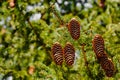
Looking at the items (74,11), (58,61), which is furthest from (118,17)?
(58,61)

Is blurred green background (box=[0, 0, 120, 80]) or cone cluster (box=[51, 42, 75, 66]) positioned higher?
cone cluster (box=[51, 42, 75, 66])

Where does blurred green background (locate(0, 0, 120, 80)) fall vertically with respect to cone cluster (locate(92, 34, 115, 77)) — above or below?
below

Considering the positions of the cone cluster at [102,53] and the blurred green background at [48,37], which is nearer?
the cone cluster at [102,53]

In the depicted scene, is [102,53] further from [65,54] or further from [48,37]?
[48,37]

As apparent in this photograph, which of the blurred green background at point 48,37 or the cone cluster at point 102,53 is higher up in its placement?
the cone cluster at point 102,53

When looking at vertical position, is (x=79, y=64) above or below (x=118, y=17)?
above

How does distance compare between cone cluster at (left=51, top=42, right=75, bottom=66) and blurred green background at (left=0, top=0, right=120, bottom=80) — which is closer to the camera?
cone cluster at (left=51, top=42, right=75, bottom=66)

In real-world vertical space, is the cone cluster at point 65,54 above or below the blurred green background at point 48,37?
above

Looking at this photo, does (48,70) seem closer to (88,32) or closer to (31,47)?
(88,32)
